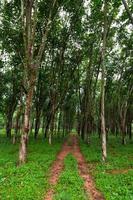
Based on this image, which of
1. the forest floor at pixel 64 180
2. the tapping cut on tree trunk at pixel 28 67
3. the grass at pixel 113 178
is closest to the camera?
the forest floor at pixel 64 180

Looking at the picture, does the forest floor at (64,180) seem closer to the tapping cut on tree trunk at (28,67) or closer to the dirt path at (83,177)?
the dirt path at (83,177)

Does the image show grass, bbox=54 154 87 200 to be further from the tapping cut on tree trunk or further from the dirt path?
the tapping cut on tree trunk

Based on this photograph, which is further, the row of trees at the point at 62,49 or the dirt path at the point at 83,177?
the row of trees at the point at 62,49

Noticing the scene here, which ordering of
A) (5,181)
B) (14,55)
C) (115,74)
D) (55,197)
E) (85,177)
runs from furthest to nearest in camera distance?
(115,74) → (14,55) → (85,177) → (5,181) → (55,197)

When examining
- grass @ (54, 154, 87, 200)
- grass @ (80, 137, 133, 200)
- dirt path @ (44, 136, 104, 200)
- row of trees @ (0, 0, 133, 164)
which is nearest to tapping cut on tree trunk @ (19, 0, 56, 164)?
row of trees @ (0, 0, 133, 164)

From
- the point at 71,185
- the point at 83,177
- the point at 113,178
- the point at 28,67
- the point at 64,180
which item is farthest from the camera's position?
the point at 28,67

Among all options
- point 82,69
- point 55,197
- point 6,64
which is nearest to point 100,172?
point 55,197

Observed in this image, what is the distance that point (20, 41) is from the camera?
117ft

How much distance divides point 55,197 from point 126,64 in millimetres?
32772

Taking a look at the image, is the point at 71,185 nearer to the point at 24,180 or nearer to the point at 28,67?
the point at 24,180

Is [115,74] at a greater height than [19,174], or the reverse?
[115,74]

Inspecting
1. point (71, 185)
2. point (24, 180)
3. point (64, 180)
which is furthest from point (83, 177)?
point (24, 180)

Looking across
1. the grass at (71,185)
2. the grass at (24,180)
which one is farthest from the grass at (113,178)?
the grass at (24,180)

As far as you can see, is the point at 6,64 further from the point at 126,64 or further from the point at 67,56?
the point at 126,64
